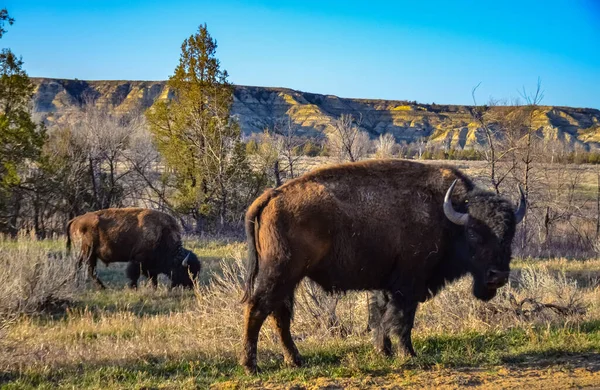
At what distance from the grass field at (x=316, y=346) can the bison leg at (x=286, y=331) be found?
16cm

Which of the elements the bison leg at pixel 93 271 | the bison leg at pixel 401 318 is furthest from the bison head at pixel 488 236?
the bison leg at pixel 93 271

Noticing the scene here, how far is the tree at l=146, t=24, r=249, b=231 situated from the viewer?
26.7m

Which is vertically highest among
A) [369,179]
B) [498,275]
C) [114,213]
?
[369,179]

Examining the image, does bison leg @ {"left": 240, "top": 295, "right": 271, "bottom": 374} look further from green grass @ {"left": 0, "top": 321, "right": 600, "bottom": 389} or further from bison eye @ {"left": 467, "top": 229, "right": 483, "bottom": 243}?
bison eye @ {"left": 467, "top": 229, "right": 483, "bottom": 243}

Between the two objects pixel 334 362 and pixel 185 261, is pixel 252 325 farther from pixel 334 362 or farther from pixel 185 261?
pixel 185 261

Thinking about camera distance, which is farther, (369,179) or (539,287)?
(539,287)

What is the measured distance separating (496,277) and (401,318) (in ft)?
3.85

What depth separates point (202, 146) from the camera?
27.2 metres

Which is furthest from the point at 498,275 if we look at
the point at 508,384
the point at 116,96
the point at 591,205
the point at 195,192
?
the point at 116,96

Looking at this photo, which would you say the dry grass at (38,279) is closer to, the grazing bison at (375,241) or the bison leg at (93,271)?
the bison leg at (93,271)

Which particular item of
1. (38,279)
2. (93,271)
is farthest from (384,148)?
(38,279)

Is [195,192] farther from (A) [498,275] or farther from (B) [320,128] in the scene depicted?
(B) [320,128]

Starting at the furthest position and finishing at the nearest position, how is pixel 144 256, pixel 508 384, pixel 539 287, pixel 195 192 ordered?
pixel 195 192 < pixel 144 256 < pixel 539 287 < pixel 508 384

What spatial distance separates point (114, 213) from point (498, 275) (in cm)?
1249
